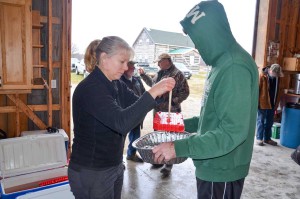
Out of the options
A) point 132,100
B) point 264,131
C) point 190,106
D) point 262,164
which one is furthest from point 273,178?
point 190,106

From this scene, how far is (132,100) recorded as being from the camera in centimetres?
183

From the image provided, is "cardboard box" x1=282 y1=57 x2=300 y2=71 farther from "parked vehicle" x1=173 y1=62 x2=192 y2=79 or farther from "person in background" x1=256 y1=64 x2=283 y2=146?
"parked vehicle" x1=173 y1=62 x2=192 y2=79

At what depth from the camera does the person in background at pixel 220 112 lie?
3.88ft

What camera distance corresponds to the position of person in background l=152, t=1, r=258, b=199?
1.18 m

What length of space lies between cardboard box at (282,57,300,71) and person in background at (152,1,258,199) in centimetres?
561

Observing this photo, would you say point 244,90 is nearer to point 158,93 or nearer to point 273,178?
point 158,93

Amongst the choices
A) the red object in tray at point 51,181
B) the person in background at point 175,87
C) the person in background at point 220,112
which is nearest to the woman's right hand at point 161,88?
the person in background at point 220,112

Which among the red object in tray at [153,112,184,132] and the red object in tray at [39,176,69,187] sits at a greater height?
the red object in tray at [153,112,184,132]

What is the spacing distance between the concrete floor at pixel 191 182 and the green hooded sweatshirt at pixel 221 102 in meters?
1.91

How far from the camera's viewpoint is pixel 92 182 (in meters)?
1.52

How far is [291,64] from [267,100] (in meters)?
1.72

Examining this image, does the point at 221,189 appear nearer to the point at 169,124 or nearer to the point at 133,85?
the point at 169,124

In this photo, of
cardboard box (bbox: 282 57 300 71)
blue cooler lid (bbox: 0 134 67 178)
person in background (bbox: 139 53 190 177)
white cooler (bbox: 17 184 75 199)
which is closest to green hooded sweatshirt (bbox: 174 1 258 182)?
white cooler (bbox: 17 184 75 199)

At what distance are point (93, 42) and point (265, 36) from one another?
539 cm
